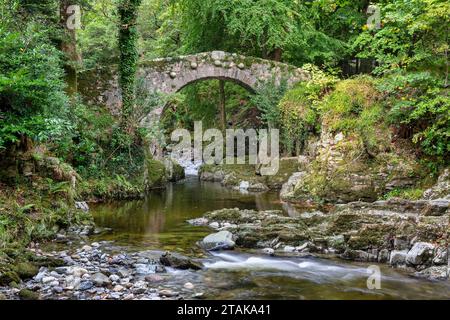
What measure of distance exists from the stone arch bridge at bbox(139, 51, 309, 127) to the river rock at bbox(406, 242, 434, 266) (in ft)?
35.6

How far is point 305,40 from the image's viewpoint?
57.9 feet

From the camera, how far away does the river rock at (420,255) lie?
654 centimetres

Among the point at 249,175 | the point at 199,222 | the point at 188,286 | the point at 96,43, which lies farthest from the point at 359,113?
the point at 96,43

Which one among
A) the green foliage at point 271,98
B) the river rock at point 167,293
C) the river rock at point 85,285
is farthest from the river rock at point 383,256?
the green foliage at point 271,98

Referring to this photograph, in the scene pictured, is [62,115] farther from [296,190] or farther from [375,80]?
[375,80]

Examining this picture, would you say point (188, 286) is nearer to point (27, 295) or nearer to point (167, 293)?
point (167, 293)

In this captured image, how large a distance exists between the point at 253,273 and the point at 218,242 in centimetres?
140

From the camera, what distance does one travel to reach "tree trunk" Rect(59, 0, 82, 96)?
1280cm

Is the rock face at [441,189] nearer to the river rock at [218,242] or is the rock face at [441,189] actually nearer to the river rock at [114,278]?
the river rock at [218,242]

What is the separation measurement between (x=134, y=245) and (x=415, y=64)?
8.02m

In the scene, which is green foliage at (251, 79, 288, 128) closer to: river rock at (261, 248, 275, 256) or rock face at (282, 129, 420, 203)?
rock face at (282, 129, 420, 203)

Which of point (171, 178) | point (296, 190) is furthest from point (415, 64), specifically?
point (171, 178)

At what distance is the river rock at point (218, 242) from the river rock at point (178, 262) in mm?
1105

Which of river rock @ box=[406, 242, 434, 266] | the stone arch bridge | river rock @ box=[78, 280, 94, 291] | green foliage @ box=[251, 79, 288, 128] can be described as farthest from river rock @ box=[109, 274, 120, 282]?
green foliage @ box=[251, 79, 288, 128]
